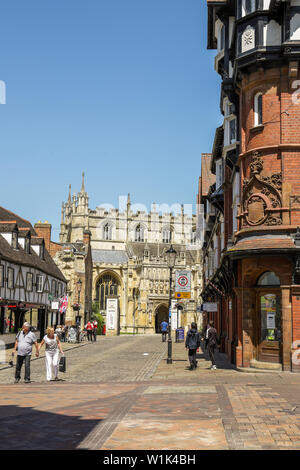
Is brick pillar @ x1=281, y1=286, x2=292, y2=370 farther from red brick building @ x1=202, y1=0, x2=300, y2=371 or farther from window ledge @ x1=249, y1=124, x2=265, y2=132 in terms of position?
window ledge @ x1=249, y1=124, x2=265, y2=132

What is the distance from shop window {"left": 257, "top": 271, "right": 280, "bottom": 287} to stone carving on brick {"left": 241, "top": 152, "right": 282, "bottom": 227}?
176cm

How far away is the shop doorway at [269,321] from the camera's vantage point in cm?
1838

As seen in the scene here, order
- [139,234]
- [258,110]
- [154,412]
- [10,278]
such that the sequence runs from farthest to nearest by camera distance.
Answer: [139,234]
[10,278]
[258,110]
[154,412]

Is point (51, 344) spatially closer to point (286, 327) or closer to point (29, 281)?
point (286, 327)

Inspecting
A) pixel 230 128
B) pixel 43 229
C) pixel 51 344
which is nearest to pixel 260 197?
pixel 230 128

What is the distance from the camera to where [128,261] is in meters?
Result: 97.8

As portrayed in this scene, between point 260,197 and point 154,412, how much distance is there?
10260 millimetres

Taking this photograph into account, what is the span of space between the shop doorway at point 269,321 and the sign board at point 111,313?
38600mm

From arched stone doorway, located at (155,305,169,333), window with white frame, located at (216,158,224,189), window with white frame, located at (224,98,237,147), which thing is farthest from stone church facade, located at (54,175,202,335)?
window with white frame, located at (224,98,237,147)

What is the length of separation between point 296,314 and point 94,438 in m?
11.1

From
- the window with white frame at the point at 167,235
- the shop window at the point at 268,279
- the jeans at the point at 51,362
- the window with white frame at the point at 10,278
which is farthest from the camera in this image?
the window with white frame at the point at 167,235

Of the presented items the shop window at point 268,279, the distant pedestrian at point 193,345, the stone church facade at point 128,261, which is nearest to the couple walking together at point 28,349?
the distant pedestrian at point 193,345

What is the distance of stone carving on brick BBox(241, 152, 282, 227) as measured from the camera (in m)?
18.5

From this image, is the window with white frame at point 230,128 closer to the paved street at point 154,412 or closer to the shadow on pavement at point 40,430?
the paved street at point 154,412
